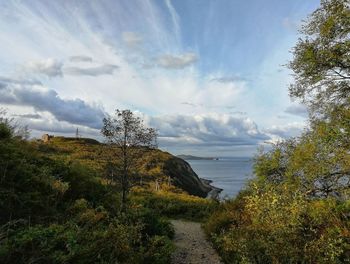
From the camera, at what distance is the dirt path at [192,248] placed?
14.3 m

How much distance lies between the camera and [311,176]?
43.9ft

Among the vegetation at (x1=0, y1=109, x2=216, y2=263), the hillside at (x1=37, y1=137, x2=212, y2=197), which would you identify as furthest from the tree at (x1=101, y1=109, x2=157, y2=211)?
A: the hillside at (x1=37, y1=137, x2=212, y2=197)

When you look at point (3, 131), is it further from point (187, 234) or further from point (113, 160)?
point (187, 234)

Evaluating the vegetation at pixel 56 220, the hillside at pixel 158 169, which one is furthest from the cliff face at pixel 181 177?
the vegetation at pixel 56 220

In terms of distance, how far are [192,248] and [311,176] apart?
6.78 metres

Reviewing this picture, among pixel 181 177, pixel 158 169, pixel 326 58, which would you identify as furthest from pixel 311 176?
pixel 181 177

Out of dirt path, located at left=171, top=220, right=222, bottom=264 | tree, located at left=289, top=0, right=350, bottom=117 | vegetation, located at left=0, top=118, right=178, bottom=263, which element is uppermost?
tree, located at left=289, top=0, right=350, bottom=117

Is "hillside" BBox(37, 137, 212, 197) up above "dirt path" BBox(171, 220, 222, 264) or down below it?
above

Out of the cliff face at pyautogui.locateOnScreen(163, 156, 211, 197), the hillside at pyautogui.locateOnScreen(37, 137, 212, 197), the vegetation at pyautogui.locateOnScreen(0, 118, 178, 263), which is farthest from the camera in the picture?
the cliff face at pyautogui.locateOnScreen(163, 156, 211, 197)

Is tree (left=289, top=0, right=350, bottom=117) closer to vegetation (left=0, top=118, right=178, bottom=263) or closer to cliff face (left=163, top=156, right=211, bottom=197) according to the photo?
vegetation (left=0, top=118, right=178, bottom=263)

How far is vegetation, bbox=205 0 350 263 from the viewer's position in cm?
974

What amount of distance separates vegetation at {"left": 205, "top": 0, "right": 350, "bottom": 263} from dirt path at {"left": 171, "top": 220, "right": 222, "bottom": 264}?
2.08 ft

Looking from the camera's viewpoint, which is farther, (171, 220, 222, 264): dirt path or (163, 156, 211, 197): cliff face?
(163, 156, 211, 197): cliff face

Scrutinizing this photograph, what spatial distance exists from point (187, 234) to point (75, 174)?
29.7ft
